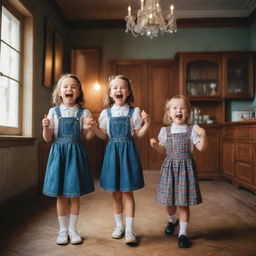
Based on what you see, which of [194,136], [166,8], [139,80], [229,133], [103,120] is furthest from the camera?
[139,80]

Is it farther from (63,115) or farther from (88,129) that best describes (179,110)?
(63,115)

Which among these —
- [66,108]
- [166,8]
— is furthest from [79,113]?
[166,8]

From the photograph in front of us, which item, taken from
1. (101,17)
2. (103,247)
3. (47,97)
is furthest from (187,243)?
(101,17)

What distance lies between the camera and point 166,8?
4898 millimetres

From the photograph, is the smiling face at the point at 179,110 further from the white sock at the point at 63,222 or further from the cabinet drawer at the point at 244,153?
the cabinet drawer at the point at 244,153

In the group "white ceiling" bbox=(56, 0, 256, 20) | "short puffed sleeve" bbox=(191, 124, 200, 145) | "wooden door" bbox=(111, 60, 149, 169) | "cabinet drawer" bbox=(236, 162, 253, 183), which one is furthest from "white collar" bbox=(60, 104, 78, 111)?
"wooden door" bbox=(111, 60, 149, 169)

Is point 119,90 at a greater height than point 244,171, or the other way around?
point 119,90

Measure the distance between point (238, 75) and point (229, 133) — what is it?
1310 millimetres

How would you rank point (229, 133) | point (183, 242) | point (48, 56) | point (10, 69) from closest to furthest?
1. point (183, 242)
2. point (10, 69)
3. point (48, 56)
4. point (229, 133)

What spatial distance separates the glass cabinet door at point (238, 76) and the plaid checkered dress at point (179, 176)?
324 centimetres

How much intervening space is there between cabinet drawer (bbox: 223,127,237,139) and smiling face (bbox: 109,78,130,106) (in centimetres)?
245

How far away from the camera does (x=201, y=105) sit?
5.15 metres

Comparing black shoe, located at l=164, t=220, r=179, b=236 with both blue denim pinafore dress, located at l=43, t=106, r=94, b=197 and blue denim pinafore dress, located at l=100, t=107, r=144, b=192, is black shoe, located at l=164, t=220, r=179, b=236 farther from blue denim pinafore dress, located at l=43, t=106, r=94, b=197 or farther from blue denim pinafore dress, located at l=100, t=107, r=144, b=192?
blue denim pinafore dress, located at l=43, t=106, r=94, b=197

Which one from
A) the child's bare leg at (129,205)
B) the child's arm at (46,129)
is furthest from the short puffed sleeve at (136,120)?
the child's arm at (46,129)
